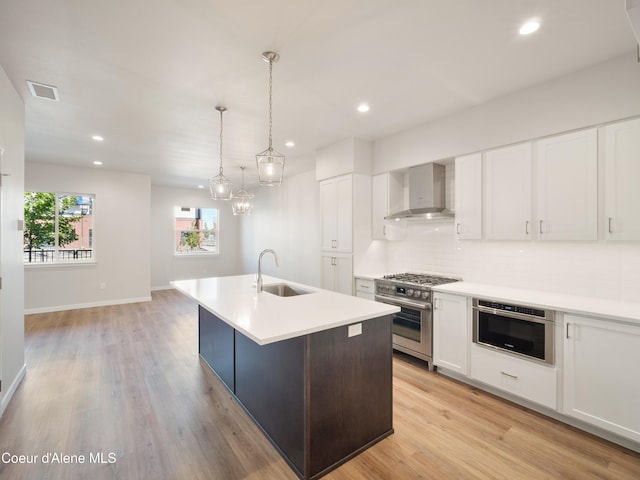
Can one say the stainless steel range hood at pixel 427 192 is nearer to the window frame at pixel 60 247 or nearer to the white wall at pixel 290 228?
the white wall at pixel 290 228

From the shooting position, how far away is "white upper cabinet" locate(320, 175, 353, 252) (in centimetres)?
424

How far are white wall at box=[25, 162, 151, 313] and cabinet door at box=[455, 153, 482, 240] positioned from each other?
646 centimetres

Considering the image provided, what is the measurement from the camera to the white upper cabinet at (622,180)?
226cm

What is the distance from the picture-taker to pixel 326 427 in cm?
189

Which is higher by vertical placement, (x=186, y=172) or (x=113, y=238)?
(x=186, y=172)

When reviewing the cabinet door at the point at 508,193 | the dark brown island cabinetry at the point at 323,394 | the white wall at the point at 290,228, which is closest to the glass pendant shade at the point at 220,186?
the dark brown island cabinetry at the point at 323,394

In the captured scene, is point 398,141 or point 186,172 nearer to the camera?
point 398,141

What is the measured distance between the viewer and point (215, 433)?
2266 mm

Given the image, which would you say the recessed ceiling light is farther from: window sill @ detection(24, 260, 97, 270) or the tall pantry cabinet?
window sill @ detection(24, 260, 97, 270)

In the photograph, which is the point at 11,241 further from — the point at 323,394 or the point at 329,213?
the point at 329,213

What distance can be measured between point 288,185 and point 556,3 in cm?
560

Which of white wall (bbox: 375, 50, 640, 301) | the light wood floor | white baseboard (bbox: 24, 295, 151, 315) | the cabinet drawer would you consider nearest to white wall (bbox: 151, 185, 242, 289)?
white baseboard (bbox: 24, 295, 151, 315)

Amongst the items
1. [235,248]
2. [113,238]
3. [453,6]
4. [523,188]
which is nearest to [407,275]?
[523,188]

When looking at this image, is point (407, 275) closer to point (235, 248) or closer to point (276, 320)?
point (276, 320)
